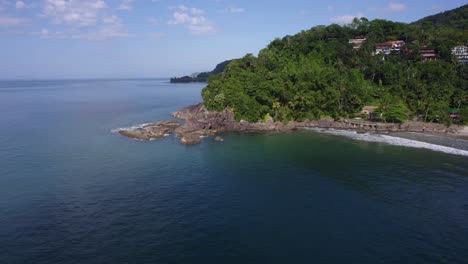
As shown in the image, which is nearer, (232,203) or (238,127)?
(232,203)

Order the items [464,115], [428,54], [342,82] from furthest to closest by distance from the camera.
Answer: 1. [428,54]
2. [342,82]
3. [464,115]

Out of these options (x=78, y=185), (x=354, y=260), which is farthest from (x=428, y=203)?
(x=78, y=185)

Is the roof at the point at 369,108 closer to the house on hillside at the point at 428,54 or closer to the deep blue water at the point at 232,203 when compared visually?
the deep blue water at the point at 232,203

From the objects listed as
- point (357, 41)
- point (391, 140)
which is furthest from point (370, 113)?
point (357, 41)

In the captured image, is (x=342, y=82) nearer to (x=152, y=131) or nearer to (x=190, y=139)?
(x=190, y=139)

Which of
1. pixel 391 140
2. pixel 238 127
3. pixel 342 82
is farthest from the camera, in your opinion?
pixel 342 82

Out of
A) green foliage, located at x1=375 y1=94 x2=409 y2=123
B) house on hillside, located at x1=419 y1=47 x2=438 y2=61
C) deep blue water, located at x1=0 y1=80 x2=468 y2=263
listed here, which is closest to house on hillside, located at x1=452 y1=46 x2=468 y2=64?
house on hillside, located at x1=419 y1=47 x2=438 y2=61
